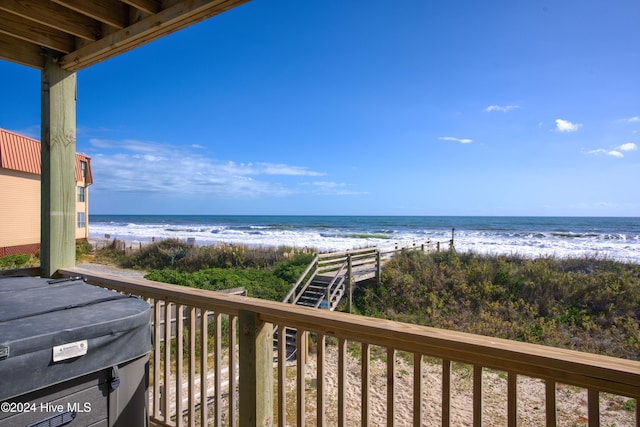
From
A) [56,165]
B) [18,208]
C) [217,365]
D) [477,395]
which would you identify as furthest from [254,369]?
[18,208]

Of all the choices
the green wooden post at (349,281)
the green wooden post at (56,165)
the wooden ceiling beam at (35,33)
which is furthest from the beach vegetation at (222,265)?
the wooden ceiling beam at (35,33)

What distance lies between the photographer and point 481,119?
21594mm

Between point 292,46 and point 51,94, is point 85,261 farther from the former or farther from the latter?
point 51,94

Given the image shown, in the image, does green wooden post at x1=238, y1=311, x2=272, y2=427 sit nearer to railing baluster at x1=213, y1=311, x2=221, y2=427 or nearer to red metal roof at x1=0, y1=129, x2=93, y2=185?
railing baluster at x1=213, y1=311, x2=221, y2=427

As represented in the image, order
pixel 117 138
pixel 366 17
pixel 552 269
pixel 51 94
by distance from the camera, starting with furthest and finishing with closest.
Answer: pixel 117 138 → pixel 552 269 → pixel 366 17 → pixel 51 94

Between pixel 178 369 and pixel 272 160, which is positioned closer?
pixel 178 369

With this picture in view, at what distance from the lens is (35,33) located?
2068mm

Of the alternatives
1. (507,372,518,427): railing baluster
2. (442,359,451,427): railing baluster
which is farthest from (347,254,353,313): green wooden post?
(507,372,518,427): railing baluster

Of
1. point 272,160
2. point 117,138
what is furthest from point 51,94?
point 272,160

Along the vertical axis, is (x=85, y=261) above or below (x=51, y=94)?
below

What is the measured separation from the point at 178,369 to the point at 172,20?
5.40 feet

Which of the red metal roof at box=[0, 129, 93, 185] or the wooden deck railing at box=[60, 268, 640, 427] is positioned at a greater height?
the red metal roof at box=[0, 129, 93, 185]

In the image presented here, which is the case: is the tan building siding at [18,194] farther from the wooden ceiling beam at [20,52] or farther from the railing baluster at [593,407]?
the railing baluster at [593,407]

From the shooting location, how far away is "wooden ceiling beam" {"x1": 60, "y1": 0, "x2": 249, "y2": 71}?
5.03 feet
